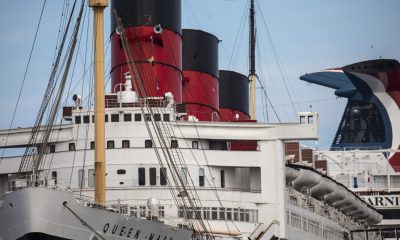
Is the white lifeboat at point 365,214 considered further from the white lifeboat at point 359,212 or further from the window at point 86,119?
the window at point 86,119

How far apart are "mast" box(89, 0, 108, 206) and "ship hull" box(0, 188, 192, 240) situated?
3.23ft

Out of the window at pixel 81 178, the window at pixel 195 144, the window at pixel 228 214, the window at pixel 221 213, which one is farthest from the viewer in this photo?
the window at pixel 195 144

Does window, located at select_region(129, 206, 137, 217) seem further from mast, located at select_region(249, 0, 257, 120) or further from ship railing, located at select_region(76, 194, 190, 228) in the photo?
mast, located at select_region(249, 0, 257, 120)

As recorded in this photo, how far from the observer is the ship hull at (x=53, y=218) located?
41969 millimetres

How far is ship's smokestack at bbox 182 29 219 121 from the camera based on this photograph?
216 ft

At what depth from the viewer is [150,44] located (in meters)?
58.6

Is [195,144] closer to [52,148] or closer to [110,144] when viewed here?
[110,144]

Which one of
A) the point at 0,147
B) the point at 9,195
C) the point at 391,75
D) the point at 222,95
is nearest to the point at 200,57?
the point at 222,95

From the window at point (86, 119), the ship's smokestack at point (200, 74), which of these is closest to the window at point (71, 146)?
the window at point (86, 119)

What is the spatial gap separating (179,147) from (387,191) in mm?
40759

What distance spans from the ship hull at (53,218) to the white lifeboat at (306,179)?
59.3 feet

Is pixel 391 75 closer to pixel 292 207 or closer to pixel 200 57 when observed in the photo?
pixel 200 57

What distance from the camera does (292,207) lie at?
57219 mm

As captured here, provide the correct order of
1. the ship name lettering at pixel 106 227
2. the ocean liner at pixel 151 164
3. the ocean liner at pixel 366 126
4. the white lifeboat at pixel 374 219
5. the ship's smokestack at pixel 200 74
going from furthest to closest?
the ocean liner at pixel 366 126 < the white lifeboat at pixel 374 219 < the ship's smokestack at pixel 200 74 < the ocean liner at pixel 151 164 < the ship name lettering at pixel 106 227
